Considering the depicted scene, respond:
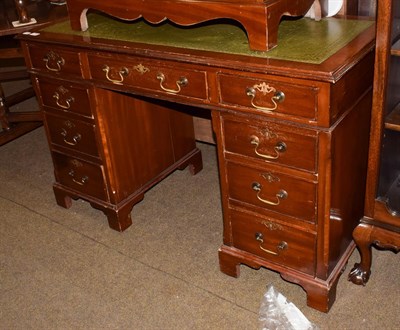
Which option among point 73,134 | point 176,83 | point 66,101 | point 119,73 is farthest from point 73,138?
point 176,83

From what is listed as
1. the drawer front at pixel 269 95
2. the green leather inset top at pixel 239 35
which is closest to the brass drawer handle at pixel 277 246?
the drawer front at pixel 269 95

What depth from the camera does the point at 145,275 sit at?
2385 millimetres

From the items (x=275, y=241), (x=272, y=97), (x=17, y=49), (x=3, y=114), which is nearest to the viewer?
(x=272, y=97)

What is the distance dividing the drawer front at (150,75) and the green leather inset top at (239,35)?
95 millimetres

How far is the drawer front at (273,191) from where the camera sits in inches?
74.4

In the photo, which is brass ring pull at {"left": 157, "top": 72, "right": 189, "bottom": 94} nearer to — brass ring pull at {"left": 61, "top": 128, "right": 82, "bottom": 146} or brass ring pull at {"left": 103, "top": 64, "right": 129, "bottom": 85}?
brass ring pull at {"left": 103, "top": 64, "right": 129, "bottom": 85}

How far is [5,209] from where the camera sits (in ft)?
9.75

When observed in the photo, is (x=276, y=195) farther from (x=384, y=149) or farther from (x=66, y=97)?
(x=66, y=97)

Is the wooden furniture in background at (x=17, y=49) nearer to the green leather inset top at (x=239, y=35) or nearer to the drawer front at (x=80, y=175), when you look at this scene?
the green leather inset top at (x=239, y=35)

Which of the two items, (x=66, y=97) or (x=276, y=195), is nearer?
(x=276, y=195)

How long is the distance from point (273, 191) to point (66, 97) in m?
1.10

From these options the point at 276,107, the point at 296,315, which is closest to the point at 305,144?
the point at 276,107

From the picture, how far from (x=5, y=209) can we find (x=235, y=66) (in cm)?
180

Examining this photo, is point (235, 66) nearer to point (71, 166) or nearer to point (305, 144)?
point (305, 144)
